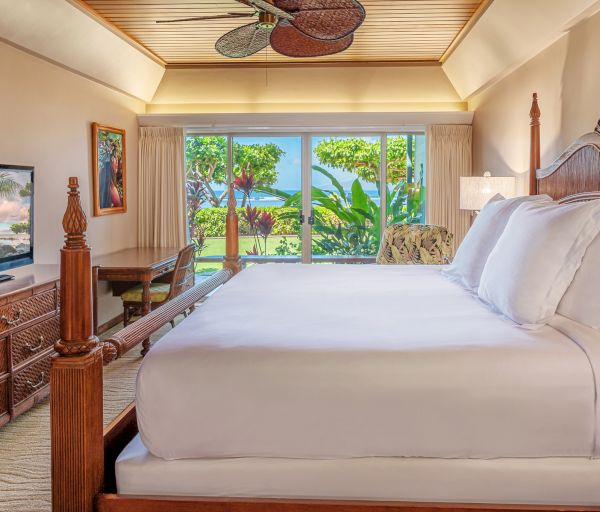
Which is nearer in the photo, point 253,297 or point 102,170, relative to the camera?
point 253,297

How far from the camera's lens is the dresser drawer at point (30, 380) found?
319 centimetres

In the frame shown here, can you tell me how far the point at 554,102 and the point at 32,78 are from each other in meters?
3.69

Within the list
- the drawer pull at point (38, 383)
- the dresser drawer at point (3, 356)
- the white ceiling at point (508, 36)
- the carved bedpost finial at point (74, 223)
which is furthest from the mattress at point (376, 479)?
the white ceiling at point (508, 36)

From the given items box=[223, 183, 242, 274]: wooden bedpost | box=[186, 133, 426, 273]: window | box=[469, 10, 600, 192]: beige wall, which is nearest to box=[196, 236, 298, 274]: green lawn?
box=[186, 133, 426, 273]: window

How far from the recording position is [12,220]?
11.7 ft

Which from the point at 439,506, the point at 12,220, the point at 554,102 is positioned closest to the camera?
the point at 439,506

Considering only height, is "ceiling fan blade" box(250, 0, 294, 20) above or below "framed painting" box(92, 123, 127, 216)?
above

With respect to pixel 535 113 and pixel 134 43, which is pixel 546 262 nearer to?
pixel 535 113

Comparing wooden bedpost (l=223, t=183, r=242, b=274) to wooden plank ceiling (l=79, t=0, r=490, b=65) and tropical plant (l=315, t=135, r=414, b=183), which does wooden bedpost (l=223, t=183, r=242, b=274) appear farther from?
tropical plant (l=315, t=135, r=414, b=183)

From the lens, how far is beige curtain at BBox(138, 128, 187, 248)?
21.5ft

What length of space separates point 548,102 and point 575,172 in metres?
1.17

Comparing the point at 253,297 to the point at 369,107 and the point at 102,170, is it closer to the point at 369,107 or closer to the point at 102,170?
the point at 102,170

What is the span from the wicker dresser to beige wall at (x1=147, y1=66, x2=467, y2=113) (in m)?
3.37

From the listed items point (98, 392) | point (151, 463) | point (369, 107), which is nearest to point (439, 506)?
point (151, 463)
